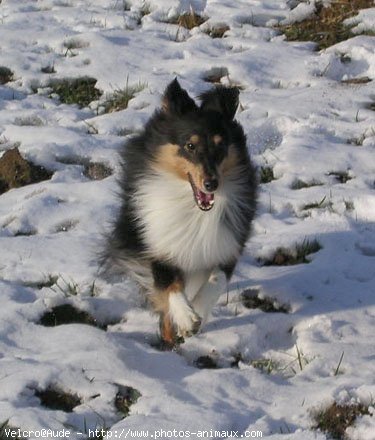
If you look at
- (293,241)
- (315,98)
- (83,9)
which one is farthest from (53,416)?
(83,9)

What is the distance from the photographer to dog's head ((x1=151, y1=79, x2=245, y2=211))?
494cm

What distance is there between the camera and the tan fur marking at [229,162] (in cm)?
503

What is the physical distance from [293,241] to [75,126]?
7.98 feet

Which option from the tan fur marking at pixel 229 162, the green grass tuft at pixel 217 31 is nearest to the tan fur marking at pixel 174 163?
the tan fur marking at pixel 229 162

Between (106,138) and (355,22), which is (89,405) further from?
(355,22)

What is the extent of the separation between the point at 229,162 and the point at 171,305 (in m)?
0.85

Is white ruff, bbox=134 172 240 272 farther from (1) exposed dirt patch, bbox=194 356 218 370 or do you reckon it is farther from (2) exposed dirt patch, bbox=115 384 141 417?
(2) exposed dirt patch, bbox=115 384 141 417

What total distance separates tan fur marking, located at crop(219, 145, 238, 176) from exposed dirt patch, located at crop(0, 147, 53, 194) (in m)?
2.12

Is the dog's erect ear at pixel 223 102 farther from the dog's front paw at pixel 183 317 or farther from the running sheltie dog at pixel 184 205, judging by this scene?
the dog's front paw at pixel 183 317

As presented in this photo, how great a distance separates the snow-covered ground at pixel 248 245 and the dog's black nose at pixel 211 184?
0.82 meters

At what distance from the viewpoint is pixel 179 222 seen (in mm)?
5102

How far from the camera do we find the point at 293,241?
19.5 ft

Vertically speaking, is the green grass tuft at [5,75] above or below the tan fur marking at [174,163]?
below

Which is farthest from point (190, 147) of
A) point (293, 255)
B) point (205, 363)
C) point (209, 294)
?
point (293, 255)
